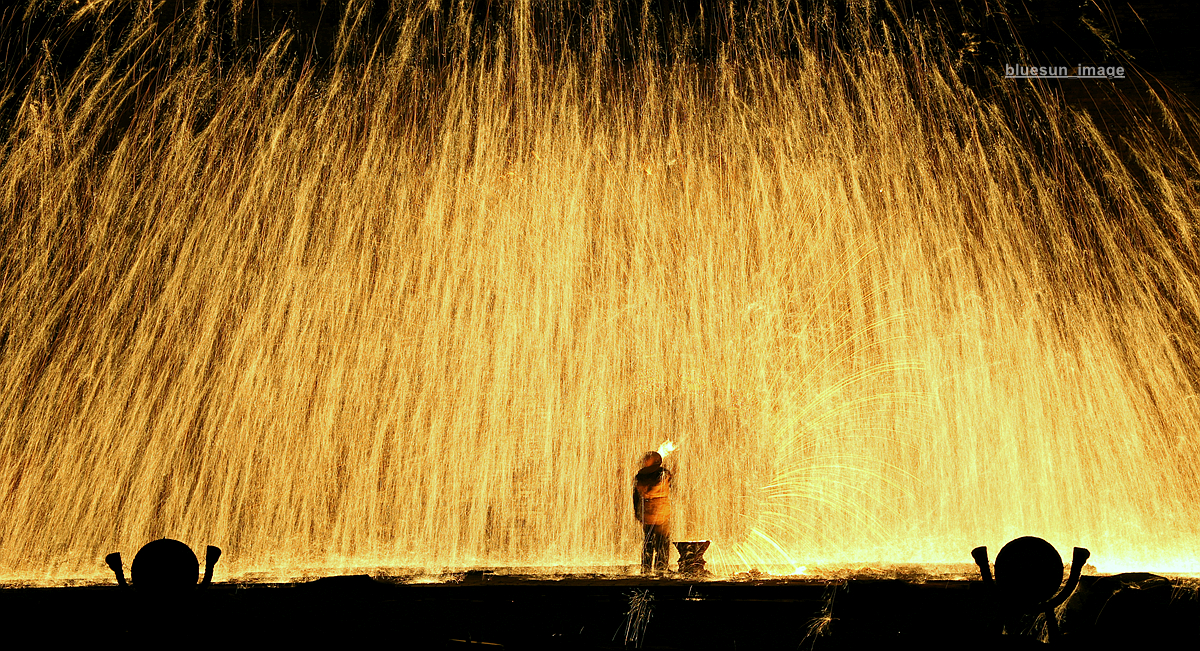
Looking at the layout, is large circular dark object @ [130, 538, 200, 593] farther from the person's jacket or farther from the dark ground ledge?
the person's jacket

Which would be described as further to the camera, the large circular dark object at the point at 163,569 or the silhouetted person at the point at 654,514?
the silhouetted person at the point at 654,514

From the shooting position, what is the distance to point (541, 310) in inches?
425

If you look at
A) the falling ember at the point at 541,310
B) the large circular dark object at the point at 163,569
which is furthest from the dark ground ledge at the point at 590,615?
the falling ember at the point at 541,310

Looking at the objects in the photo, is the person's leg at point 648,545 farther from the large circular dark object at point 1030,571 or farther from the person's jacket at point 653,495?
the large circular dark object at point 1030,571

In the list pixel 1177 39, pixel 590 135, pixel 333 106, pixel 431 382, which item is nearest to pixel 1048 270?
pixel 1177 39

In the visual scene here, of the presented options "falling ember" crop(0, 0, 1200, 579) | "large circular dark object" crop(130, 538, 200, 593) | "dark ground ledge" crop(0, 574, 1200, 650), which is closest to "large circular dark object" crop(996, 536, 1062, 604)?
"dark ground ledge" crop(0, 574, 1200, 650)

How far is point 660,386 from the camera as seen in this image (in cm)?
1080

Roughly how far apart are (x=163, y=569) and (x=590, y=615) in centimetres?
195

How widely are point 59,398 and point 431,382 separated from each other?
15.3ft

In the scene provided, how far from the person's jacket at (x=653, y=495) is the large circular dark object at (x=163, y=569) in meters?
4.44

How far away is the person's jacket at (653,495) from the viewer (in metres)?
7.11

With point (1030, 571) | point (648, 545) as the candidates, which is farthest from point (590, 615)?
point (648, 545)

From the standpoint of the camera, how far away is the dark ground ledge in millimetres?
2902

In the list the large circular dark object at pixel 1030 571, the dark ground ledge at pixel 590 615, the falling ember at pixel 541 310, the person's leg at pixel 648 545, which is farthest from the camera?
the falling ember at pixel 541 310
